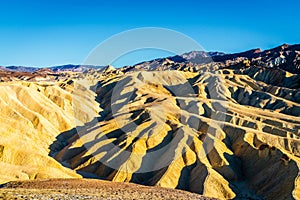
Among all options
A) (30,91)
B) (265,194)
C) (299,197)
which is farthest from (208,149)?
(30,91)

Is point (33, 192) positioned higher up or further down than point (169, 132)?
higher up

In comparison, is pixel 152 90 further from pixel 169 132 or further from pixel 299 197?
pixel 299 197

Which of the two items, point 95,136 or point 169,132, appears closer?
point 169,132

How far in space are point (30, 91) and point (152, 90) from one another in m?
53.9

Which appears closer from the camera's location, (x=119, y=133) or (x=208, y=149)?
(x=208, y=149)

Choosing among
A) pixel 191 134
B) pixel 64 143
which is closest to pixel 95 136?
pixel 64 143

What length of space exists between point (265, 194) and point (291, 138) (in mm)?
22167

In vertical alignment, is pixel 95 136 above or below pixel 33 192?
below

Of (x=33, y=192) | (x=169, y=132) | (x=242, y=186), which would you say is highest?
(x=33, y=192)

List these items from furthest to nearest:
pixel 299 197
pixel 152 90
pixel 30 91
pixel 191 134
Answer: pixel 152 90 → pixel 30 91 → pixel 191 134 → pixel 299 197

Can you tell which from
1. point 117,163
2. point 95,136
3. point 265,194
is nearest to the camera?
point 265,194

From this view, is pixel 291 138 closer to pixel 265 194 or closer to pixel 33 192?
pixel 265 194

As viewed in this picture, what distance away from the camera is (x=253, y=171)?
6481 cm

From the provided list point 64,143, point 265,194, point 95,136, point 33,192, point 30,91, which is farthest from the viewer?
point 30,91
